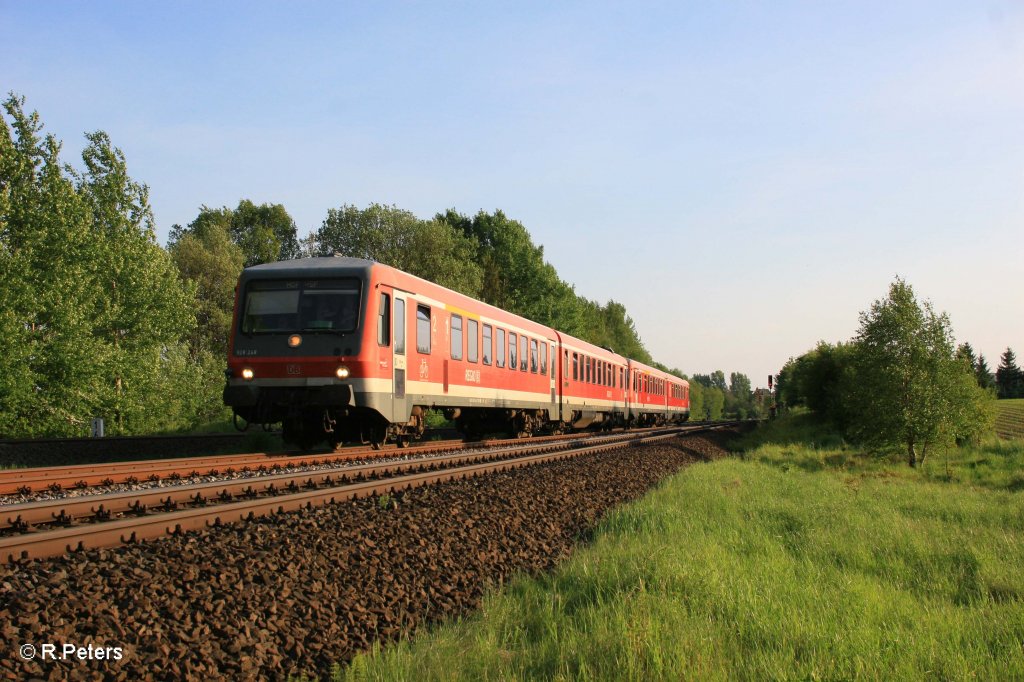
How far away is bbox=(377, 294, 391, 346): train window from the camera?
13.3 meters

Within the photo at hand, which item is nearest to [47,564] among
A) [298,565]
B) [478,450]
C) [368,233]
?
[298,565]

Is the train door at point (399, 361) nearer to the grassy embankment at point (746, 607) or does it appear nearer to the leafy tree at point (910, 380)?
the grassy embankment at point (746, 607)

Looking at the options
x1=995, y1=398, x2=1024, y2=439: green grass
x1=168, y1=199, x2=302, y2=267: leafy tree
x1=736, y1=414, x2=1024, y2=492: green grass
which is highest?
x1=168, y1=199, x2=302, y2=267: leafy tree

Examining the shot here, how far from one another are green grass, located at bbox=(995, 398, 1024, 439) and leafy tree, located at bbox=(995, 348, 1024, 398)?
41.3m

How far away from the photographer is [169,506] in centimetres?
764

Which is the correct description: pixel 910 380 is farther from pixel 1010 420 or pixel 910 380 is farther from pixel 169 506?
pixel 1010 420

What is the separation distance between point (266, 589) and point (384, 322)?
29.6 ft

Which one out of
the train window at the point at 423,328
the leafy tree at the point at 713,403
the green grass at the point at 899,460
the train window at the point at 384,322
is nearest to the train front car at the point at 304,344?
the train window at the point at 384,322

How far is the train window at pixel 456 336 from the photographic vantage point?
16547 millimetres

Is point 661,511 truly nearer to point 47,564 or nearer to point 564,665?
point 564,665

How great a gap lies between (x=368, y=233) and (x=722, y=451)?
106ft

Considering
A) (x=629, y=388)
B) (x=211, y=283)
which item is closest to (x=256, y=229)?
(x=211, y=283)

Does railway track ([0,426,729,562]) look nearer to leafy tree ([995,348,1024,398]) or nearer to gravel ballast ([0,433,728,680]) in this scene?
gravel ballast ([0,433,728,680])
